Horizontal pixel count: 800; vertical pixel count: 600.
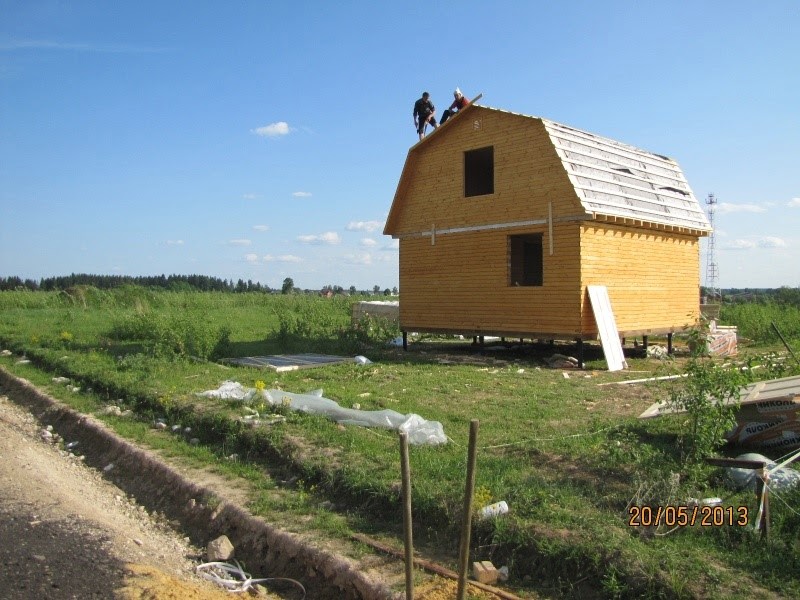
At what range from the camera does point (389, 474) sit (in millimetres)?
6344

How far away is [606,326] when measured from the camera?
1438cm

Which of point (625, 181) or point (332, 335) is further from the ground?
point (625, 181)

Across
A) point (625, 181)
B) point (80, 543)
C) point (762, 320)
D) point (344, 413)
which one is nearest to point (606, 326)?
point (625, 181)

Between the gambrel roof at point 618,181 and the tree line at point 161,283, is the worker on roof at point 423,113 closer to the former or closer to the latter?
the gambrel roof at point 618,181

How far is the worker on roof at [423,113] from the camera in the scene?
1797 cm

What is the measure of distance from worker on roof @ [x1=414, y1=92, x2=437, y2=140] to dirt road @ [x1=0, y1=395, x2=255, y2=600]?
12.6 meters

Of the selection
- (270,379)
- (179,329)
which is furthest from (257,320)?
(270,379)

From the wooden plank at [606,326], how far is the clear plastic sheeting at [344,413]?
686 centimetres

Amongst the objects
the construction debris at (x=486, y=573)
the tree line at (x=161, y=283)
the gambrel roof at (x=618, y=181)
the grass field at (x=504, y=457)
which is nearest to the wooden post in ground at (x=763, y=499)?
the grass field at (x=504, y=457)

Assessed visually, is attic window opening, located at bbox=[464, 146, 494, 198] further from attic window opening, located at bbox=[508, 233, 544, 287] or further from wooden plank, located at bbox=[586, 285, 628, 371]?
wooden plank, located at bbox=[586, 285, 628, 371]

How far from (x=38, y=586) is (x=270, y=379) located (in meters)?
7.55
